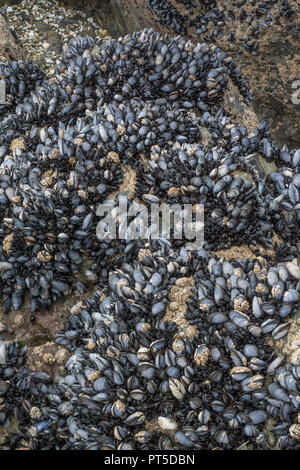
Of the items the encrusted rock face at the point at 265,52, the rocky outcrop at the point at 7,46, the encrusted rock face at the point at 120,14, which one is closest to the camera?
the rocky outcrop at the point at 7,46

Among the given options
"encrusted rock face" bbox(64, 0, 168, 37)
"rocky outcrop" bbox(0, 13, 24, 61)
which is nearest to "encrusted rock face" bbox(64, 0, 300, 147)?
"encrusted rock face" bbox(64, 0, 168, 37)

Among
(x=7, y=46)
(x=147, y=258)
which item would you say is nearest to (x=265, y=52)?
(x=7, y=46)

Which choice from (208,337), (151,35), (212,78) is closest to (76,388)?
(208,337)

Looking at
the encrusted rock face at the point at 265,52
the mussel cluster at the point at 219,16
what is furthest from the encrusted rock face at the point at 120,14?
the mussel cluster at the point at 219,16

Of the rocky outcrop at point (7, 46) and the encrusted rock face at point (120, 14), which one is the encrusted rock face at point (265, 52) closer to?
the encrusted rock face at point (120, 14)

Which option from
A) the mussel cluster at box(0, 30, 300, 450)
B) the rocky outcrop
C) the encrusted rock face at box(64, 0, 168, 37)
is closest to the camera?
the mussel cluster at box(0, 30, 300, 450)

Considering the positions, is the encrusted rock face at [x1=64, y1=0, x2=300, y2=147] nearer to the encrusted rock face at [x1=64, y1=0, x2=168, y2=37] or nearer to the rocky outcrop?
the encrusted rock face at [x1=64, y1=0, x2=168, y2=37]
